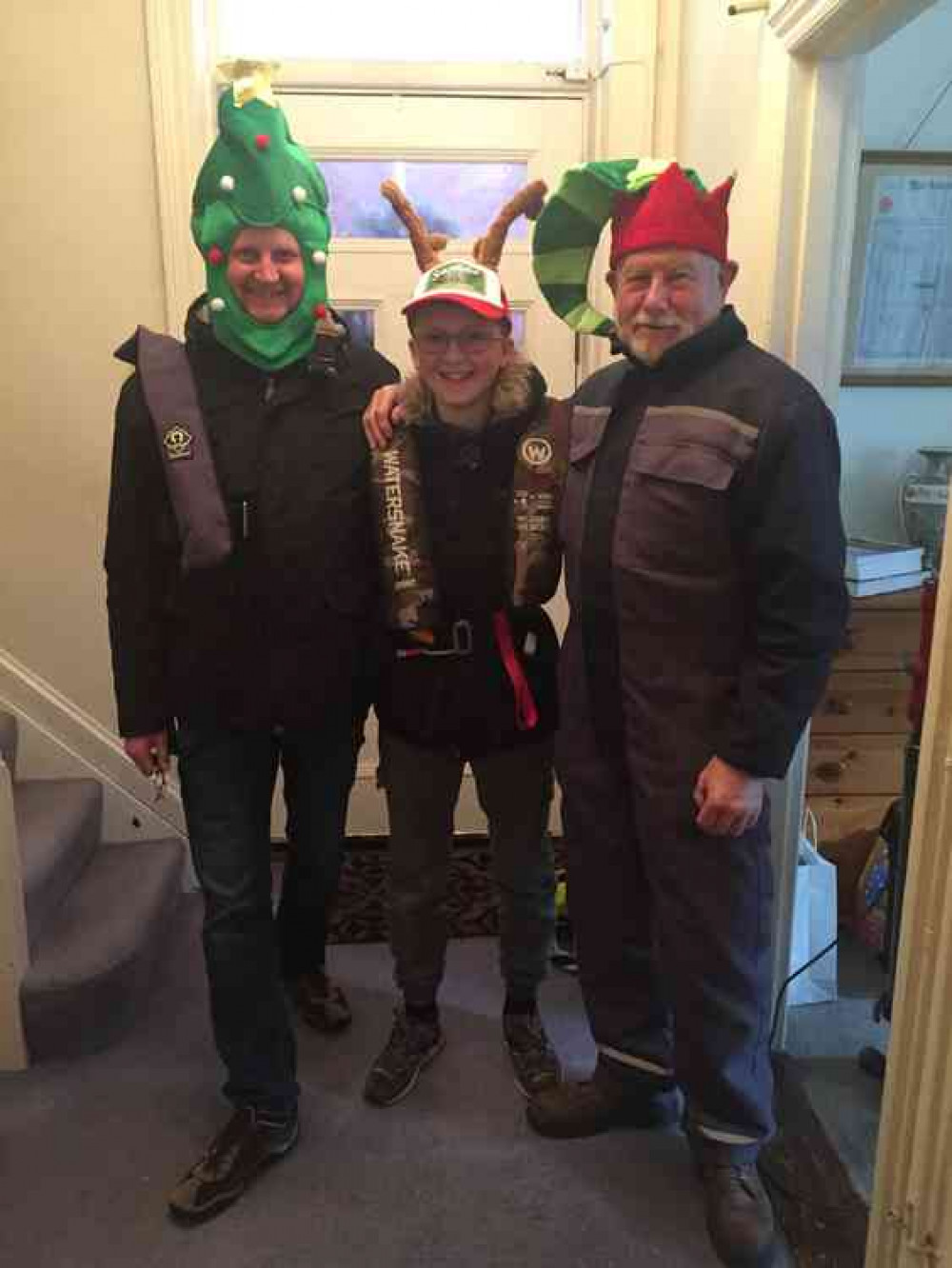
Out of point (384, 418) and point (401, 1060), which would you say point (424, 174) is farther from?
point (401, 1060)

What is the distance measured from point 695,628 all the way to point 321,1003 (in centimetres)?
117

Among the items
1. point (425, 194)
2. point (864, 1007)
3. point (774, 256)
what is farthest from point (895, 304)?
point (864, 1007)

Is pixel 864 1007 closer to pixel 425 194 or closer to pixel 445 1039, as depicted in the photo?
pixel 445 1039

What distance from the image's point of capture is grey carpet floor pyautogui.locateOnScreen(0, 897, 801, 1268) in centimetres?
152

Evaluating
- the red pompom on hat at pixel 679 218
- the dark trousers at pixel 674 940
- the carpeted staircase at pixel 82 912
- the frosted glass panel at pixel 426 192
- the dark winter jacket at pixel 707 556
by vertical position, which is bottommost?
the carpeted staircase at pixel 82 912

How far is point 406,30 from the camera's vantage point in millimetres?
2457

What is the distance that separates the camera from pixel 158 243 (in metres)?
2.38

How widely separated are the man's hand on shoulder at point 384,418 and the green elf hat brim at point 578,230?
11.9 inches

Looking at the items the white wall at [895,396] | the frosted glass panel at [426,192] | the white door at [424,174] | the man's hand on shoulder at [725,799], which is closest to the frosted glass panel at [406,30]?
the white door at [424,174]

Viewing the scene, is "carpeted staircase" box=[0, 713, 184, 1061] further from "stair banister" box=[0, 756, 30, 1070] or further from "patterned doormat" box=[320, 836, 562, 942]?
"patterned doormat" box=[320, 836, 562, 942]

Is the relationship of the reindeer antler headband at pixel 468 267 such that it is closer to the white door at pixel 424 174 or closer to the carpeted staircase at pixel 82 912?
the white door at pixel 424 174

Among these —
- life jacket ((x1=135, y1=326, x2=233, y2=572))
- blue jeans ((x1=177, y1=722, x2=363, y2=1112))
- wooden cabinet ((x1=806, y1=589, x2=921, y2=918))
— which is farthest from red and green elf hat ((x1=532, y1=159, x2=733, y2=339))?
wooden cabinet ((x1=806, y1=589, x2=921, y2=918))

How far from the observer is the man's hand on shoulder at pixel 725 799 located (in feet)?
4.51

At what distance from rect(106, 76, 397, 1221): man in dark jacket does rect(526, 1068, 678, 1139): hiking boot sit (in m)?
0.47
